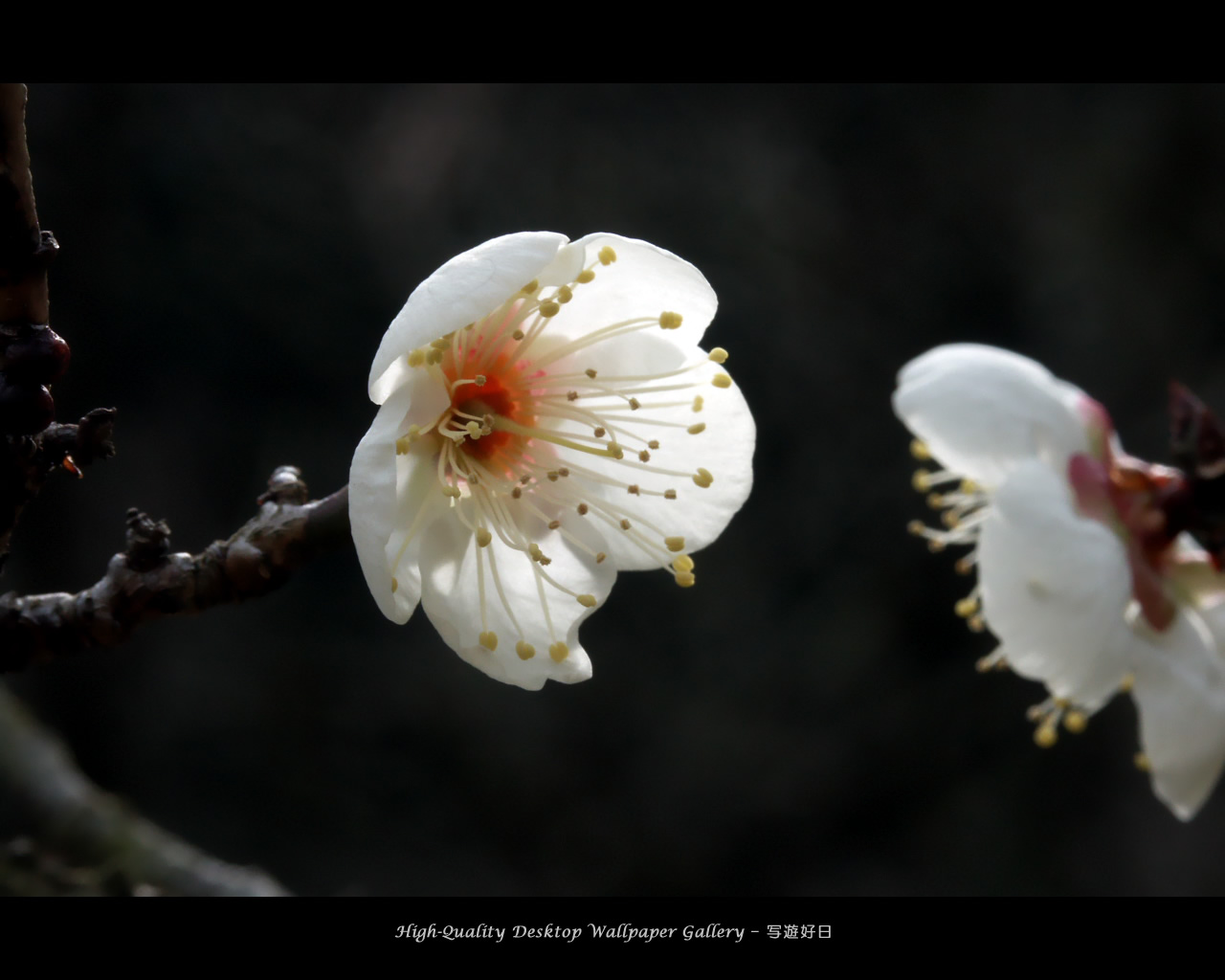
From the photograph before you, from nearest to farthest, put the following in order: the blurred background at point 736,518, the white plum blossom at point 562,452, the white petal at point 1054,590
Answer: the white petal at point 1054,590, the white plum blossom at point 562,452, the blurred background at point 736,518

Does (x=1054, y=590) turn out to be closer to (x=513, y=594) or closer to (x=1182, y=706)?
(x=1182, y=706)

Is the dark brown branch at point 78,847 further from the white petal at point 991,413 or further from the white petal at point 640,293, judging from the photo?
the white petal at point 991,413

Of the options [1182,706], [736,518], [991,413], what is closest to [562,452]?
[991,413]

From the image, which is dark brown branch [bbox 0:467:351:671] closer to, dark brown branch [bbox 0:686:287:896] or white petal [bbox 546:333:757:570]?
white petal [bbox 546:333:757:570]

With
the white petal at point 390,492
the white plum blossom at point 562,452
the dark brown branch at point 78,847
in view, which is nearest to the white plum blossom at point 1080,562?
the white plum blossom at point 562,452

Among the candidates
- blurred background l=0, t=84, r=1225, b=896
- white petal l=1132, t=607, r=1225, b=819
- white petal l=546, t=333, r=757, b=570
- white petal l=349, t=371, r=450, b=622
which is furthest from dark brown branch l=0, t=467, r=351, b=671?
blurred background l=0, t=84, r=1225, b=896

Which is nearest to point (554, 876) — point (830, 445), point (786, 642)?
point (786, 642)
